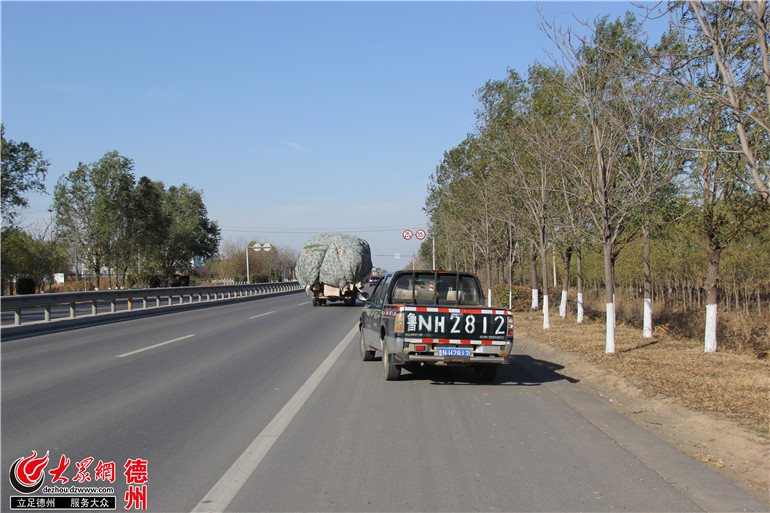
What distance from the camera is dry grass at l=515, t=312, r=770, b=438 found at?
23.5ft

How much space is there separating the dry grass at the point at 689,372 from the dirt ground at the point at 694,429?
0.38 feet

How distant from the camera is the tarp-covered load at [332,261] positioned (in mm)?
30797

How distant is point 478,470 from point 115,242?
56.1 meters

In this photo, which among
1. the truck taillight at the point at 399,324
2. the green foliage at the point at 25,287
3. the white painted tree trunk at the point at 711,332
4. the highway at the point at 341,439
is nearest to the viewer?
the highway at the point at 341,439

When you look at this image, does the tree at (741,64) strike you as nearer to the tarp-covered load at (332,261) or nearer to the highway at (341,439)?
the highway at (341,439)

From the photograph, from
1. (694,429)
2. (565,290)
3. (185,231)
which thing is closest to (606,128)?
(694,429)

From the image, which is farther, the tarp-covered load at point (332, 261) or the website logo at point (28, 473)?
the tarp-covered load at point (332, 261)

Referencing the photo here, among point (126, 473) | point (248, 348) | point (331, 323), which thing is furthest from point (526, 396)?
point (331, 323)

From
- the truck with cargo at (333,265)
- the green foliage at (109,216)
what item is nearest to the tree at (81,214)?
the green foliage at (109,216)

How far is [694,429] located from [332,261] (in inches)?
993

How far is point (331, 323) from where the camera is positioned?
21.3m

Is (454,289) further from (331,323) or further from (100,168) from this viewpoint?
(100,168)

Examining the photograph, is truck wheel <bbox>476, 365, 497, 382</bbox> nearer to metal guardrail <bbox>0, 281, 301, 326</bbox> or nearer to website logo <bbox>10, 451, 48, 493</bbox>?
website logo <bbox>10, 451, 48, 493</bbox>

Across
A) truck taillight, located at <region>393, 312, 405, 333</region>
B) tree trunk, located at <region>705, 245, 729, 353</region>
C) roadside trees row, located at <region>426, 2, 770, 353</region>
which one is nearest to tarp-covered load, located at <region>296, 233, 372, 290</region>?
roadside trees row, located at <region>426, 2, 770, 353</region>
